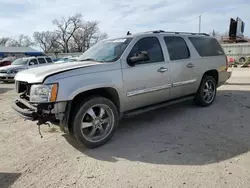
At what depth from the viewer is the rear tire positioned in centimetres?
609

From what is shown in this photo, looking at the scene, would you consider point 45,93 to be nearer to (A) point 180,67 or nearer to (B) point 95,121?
(B) point 95,121

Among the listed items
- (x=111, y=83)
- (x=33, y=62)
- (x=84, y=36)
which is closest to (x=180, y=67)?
(x=111, y=83)

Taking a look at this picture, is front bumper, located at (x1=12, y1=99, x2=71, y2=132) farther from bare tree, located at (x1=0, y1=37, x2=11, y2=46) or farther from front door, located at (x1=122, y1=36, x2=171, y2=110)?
bare tree, located at (x1=0, y1=37, x2=11, y2=46)

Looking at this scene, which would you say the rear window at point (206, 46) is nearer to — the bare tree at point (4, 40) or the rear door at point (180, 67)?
the rear door at point (180, 67)

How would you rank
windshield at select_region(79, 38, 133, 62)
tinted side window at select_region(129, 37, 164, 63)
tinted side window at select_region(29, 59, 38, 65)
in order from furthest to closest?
tinted side window at select_region(29, 59, 38, 65) → tinted side window at select_region(129, 37, 164, 63) → windshield at select_region(79, 38, 133, 62)

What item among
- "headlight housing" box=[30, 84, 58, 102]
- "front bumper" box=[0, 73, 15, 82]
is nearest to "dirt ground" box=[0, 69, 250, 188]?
"headlight housing" box=[30, 84, 58, 102]

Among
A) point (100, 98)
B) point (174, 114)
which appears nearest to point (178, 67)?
point (174, 114)

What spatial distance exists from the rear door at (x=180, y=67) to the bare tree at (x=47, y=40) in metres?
81.5

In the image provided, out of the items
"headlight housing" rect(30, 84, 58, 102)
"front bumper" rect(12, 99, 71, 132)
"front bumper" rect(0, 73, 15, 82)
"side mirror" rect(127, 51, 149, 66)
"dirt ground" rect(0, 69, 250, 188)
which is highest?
"side mirror" rect(127, 51, 149, 66)

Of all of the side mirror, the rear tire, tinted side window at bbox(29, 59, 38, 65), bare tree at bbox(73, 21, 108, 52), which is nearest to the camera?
the side mirror

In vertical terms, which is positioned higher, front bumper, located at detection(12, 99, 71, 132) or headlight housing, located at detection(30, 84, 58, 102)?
headlight housing, located at detection(30, 84, 58, 102)

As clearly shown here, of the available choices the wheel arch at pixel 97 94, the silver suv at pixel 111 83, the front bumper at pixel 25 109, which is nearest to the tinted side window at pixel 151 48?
the silver suv at pixel 111 83

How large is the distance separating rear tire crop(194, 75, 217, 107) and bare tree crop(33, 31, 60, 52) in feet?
266

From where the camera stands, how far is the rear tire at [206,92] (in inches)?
240
